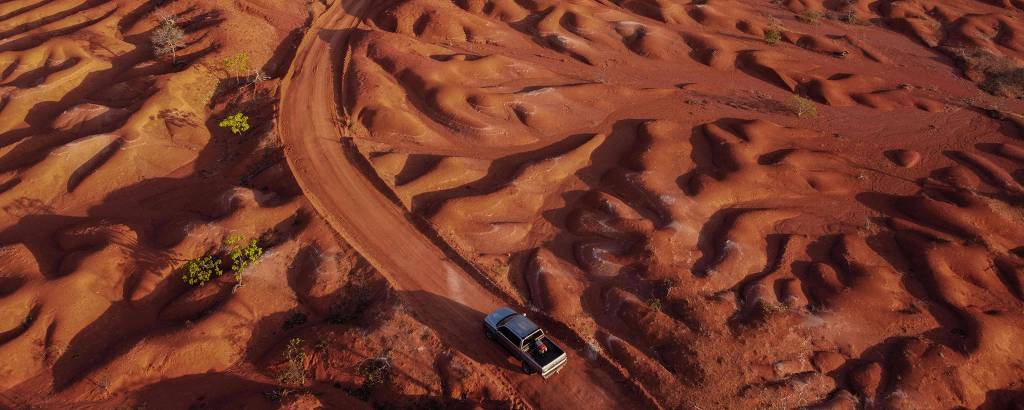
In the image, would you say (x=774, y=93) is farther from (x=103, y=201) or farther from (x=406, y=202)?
(x=103, y=201)

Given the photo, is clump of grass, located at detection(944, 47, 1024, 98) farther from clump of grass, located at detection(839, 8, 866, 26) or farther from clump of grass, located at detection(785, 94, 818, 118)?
clump of grass, located at detection(785, 94, 818, 118)

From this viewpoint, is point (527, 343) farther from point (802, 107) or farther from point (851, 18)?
point (851, 18)

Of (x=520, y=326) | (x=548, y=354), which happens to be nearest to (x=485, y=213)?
(x=520, y=326)

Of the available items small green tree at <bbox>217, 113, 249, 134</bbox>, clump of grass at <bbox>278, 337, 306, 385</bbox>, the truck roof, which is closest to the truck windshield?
the truck roof

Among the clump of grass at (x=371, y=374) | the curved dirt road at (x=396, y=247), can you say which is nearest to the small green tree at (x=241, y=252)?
the curved dirt road at (x=396, y=247)

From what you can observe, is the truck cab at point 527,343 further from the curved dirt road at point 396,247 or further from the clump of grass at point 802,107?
the clump of grass at point 802,107
